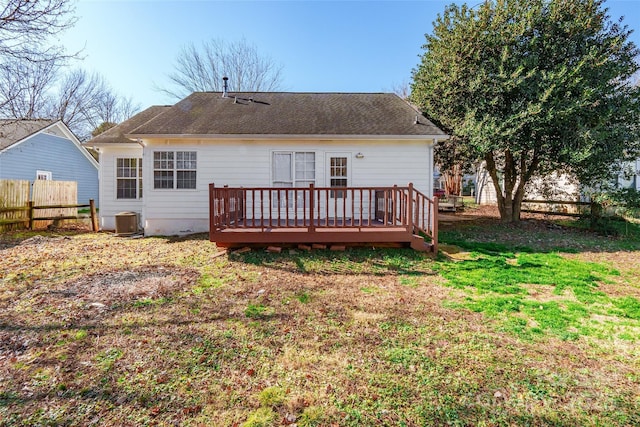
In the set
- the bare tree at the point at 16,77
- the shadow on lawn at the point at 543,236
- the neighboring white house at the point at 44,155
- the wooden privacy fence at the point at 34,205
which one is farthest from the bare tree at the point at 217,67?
the shadow on lawn at the point at 543,236

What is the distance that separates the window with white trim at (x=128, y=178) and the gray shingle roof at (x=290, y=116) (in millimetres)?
1236

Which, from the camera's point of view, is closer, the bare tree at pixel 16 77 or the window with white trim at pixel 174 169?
the bare tree at pixel 16 77

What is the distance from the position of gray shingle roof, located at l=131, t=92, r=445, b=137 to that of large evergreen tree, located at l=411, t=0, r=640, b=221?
2.21 metres

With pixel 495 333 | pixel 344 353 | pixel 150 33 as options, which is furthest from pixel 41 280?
pixel 150 33

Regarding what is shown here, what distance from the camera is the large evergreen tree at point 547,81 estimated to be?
901 cm

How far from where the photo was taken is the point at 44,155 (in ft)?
56.6

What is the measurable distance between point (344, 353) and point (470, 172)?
11946 millimetres

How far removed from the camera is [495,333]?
3.48 m

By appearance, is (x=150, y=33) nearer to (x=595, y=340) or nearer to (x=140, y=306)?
(x=140, y=306)

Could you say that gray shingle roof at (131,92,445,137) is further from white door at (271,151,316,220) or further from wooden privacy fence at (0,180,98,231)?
wooden privacy fence at (0,180,98,231)

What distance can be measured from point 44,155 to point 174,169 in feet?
46.2

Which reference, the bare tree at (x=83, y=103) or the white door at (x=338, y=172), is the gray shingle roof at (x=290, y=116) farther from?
the bare tree at (x=83, y=103)

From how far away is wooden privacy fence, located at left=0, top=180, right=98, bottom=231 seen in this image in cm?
1106

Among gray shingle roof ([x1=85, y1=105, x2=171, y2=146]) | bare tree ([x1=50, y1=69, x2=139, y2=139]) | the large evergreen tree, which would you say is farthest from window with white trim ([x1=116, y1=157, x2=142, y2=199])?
bare tree ([x1=50, y1=69, x2=139, y2=139])
